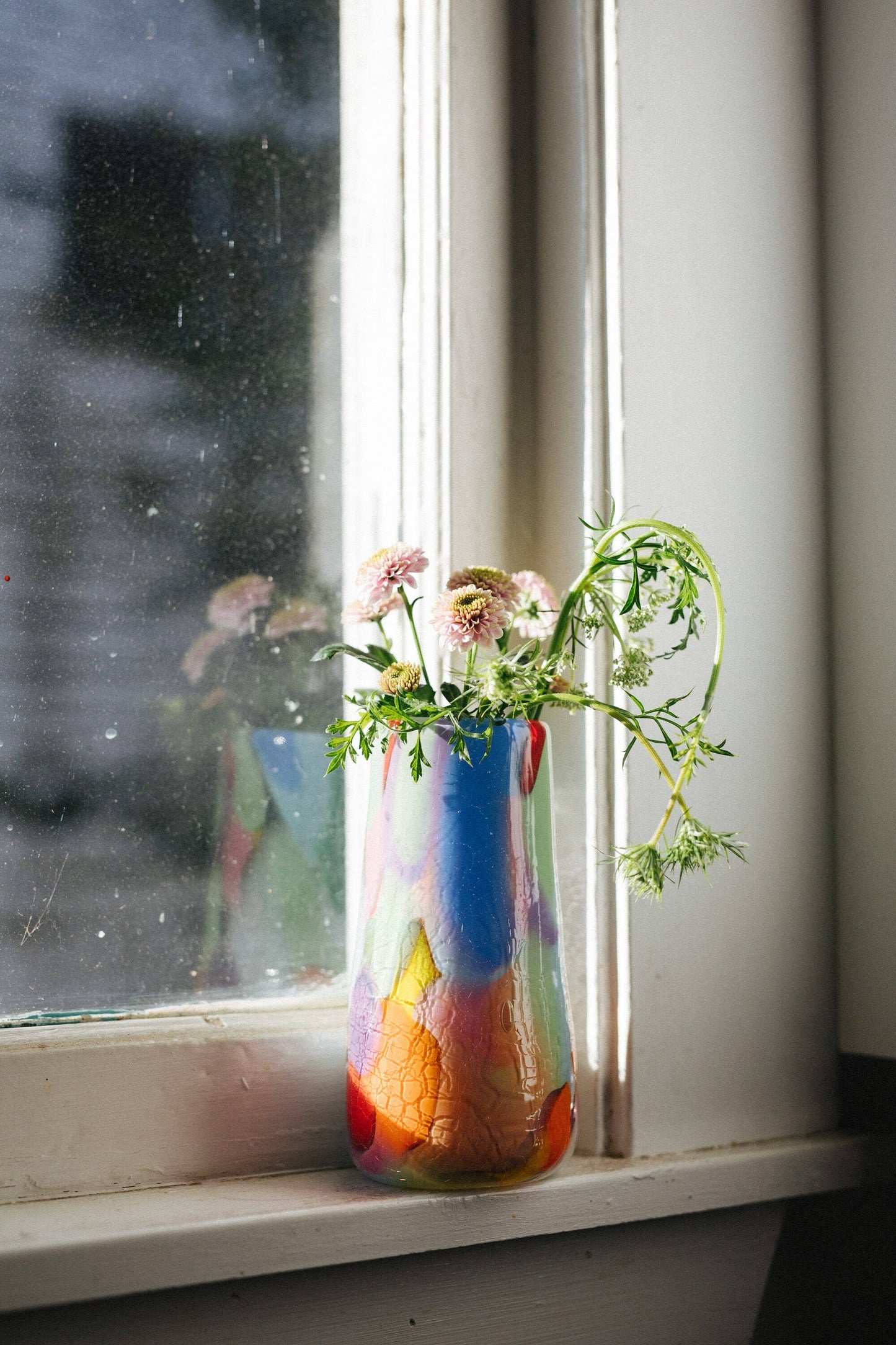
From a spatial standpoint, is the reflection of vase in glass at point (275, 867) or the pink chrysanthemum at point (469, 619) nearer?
the pink chrysanthemum at point (469, 619)

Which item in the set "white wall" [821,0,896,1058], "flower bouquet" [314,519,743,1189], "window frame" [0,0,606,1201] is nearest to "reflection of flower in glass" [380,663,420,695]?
"flower bouquet" [314,519,743,1189]

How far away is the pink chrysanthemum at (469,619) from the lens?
0.63m

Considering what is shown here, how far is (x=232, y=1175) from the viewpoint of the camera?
69 cm

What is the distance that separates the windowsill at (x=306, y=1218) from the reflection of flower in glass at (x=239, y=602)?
369 millimetres

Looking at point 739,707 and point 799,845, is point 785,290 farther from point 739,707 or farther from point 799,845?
point 799,845

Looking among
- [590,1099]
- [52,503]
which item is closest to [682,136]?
[52,503]

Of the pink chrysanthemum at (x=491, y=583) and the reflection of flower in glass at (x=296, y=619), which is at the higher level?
the pink chrysanthemum at (x=491, y=583)

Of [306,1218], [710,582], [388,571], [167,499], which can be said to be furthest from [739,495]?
[306,1218]

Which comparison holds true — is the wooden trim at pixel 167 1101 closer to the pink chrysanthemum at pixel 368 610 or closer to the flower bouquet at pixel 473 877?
the flower bouquet at pixel 473 877

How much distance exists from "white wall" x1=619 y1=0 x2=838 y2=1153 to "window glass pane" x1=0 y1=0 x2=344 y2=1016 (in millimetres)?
236

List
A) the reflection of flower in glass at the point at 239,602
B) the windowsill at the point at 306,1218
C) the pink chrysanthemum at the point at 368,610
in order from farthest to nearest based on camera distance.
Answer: the reflection of flower in glass at the point at 239,602
the pink chrysanthemum at the point at 368,610
the windowsill at the point at 306,1218

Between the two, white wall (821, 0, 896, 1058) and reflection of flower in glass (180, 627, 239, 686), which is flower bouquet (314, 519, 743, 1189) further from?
white wall (821, 0, 896, 1058)

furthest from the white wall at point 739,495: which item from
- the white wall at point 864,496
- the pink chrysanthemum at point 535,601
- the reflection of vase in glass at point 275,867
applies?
the reflection of vase in glass at point 275,867

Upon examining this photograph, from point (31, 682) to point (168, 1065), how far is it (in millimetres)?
259
